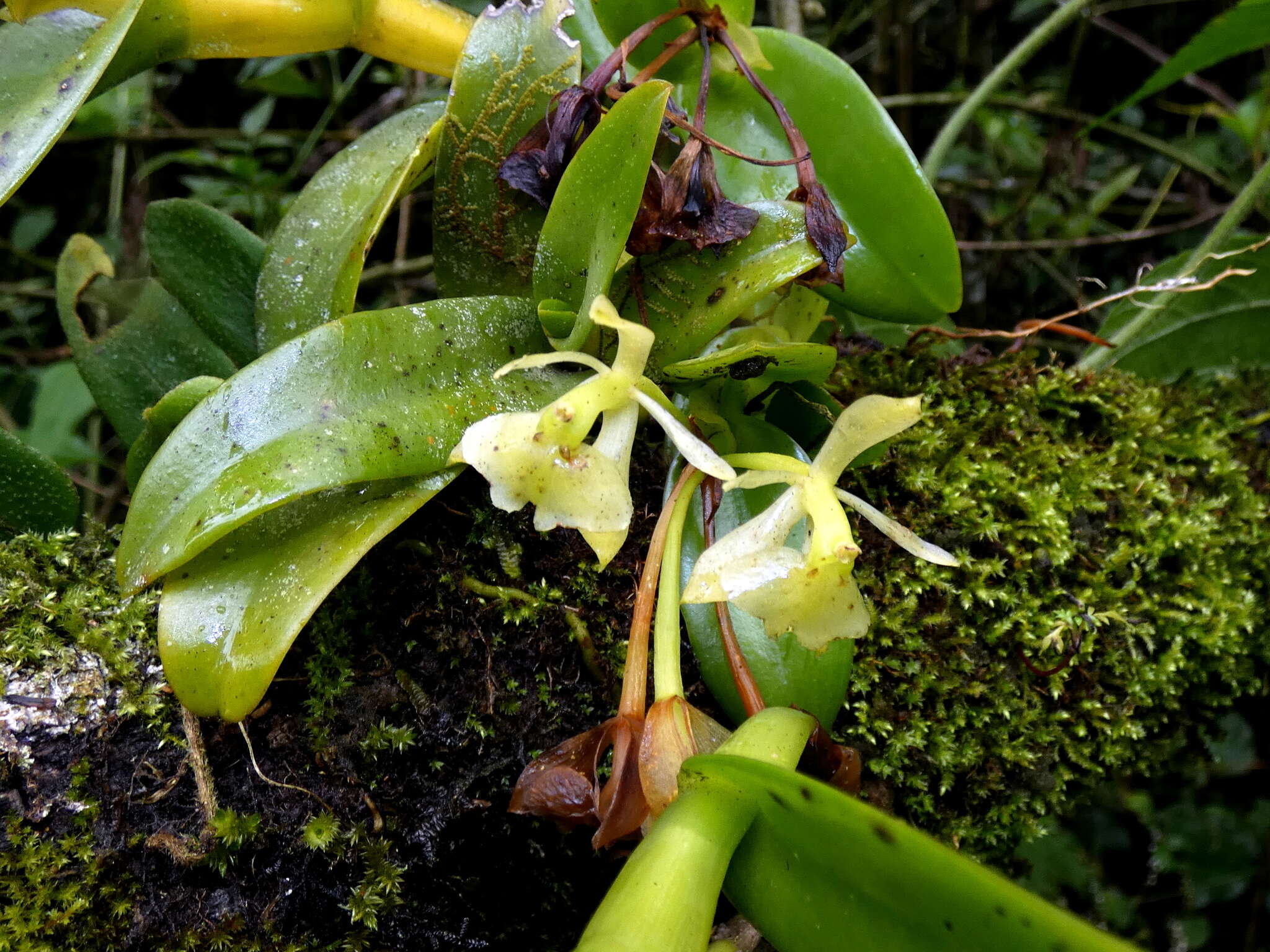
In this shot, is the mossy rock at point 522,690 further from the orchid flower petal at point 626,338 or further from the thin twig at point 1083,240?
the thin twig at point 1083,240

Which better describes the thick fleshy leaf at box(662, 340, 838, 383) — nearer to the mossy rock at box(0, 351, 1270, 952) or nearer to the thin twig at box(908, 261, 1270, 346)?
the mossy rock at box(0, 351, 1270, 952)

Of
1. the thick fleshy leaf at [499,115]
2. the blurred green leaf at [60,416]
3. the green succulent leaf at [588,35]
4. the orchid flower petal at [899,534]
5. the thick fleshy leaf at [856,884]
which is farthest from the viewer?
the blurred green leaf at [60,416]

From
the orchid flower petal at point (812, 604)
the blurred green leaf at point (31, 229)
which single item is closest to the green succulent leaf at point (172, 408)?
the orchid flower petal at point (812, 604)

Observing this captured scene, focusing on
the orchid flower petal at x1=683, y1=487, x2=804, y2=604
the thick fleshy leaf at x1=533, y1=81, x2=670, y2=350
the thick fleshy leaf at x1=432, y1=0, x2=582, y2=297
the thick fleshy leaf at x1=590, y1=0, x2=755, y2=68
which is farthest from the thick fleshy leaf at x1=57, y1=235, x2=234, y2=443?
the orchid flower petal at x1=683, y1=487, x2=804, y2=604

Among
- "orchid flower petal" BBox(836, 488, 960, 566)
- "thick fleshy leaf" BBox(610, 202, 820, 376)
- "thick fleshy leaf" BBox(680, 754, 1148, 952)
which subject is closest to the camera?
"thick fleshy leaf" BBox(680, 754, 1148, 952)

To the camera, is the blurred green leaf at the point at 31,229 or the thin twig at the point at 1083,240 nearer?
the thin twig at the point at 1083,240

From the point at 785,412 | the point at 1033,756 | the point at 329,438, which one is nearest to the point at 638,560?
the point at 785,412

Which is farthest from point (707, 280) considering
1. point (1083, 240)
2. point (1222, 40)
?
point (1083, 240)
